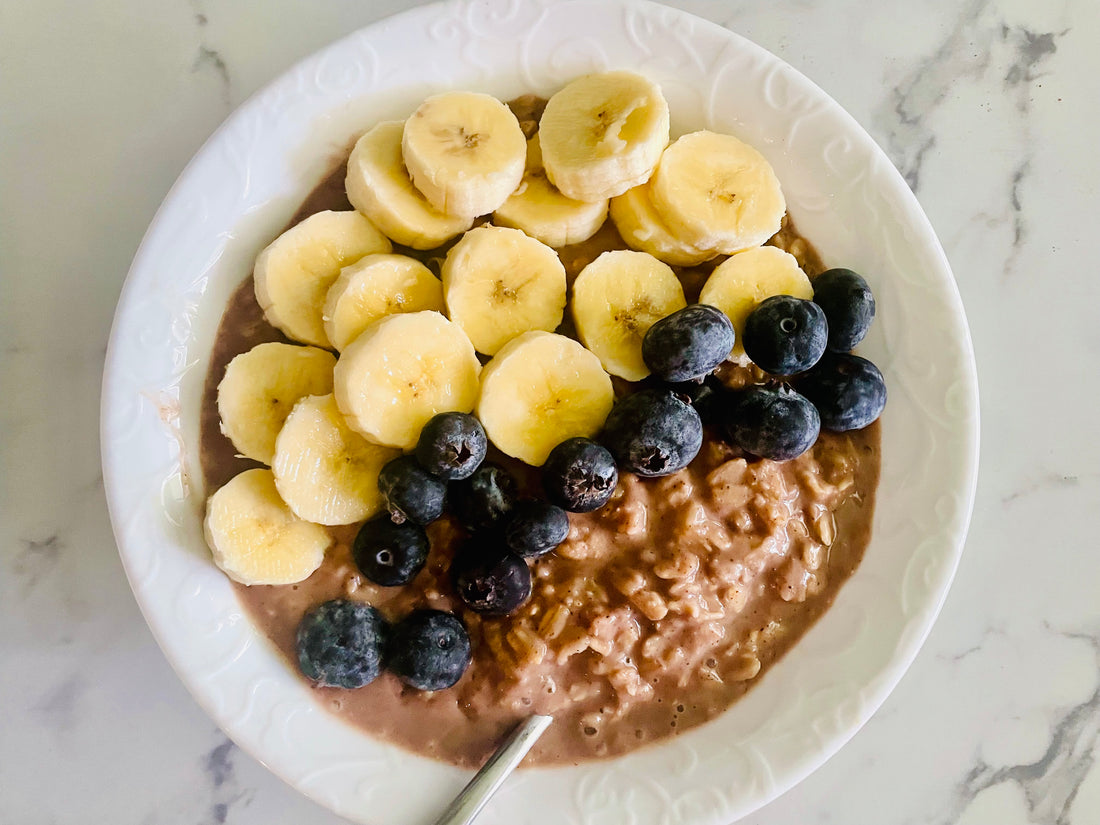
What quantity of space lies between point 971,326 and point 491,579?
122 cm

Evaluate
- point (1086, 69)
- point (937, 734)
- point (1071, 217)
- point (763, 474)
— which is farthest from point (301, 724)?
point (1086, 69)

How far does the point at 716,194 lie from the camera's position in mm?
1435

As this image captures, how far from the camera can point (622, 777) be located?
141 cm

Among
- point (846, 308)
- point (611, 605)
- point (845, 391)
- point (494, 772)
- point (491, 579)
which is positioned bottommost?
point (494, 772)

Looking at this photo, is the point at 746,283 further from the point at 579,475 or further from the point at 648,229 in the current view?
the point at 579,475

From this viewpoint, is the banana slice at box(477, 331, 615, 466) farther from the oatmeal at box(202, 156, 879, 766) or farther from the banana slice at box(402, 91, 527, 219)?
the banana slice at box(402, 91, 527, 219)

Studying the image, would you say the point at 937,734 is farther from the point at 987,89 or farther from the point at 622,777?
the point at 987,89

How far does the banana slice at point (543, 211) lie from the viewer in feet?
4.68

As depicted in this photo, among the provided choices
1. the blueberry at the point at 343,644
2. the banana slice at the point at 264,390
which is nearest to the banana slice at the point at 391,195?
the banana slice at the point at 264,390

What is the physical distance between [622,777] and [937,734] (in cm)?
76

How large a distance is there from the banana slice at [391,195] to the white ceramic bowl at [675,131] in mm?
89

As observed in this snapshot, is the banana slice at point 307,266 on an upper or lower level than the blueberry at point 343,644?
upper

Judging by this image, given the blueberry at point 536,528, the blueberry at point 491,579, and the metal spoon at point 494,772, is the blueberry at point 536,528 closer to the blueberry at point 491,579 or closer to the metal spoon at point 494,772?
the blueberry at point 491,579

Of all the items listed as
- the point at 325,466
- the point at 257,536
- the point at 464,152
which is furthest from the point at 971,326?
the point at 257,536
